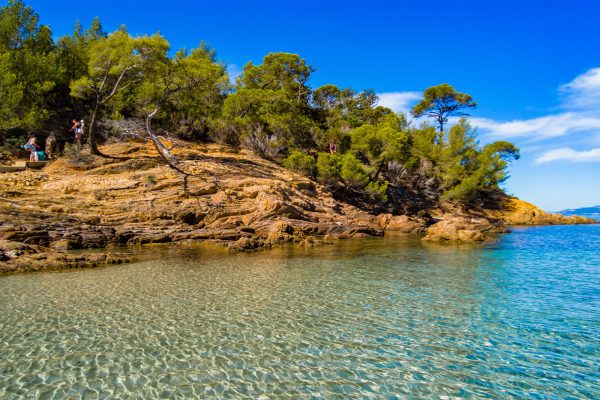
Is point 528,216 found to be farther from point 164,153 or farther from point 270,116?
point 164,153

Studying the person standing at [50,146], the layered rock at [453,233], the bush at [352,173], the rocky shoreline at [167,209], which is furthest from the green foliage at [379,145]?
the person standing at [50,146]

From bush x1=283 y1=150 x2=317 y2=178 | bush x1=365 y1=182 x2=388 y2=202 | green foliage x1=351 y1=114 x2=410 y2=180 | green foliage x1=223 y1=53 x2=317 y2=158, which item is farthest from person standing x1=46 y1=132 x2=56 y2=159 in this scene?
green foliage x1=351 y1=114 x2=410 y2=180

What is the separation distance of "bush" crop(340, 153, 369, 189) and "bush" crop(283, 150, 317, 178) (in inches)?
125

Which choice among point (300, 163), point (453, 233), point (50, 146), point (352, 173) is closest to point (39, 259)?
point (50, 146)

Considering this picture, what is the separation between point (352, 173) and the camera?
38.3 m

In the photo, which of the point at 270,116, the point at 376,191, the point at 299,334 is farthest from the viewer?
the point at 270,116

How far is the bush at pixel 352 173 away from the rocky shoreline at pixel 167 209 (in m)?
4.49

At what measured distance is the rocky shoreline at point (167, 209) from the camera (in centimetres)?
2206

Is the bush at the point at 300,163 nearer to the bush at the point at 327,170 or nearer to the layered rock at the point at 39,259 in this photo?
the bush at the point at 327,170

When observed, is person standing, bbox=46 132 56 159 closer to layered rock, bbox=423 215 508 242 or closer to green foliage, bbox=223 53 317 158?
green foliage, bbox=223 53 317 158

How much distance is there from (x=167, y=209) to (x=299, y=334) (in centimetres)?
2069

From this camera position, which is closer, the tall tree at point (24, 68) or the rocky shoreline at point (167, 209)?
the rocky shoreline at point (167, 209)

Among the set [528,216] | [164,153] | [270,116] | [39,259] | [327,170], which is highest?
[270,116]

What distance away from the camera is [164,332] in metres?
8.27
